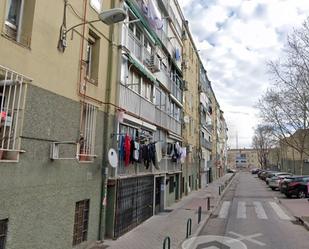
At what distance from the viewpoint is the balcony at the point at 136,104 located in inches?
496

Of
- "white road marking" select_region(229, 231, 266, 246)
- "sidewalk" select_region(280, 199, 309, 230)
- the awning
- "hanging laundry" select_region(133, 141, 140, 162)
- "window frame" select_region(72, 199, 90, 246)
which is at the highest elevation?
the awning

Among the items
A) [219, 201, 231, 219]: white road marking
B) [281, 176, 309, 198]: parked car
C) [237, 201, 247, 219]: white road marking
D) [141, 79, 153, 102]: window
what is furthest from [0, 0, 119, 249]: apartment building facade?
[281, 176, 309, 198]: parked car

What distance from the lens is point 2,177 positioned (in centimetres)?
636

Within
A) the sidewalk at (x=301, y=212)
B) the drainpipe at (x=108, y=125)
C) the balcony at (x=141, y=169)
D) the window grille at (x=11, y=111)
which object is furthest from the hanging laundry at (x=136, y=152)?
the sidewalk at (x=301, y=212)

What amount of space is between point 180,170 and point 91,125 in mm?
Answer: 15785

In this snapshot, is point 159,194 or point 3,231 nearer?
point 3,231

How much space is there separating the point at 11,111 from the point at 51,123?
52.4 inches

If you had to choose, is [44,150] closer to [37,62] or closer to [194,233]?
[37,62]

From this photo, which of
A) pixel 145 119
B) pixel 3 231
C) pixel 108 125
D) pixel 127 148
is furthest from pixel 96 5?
pixel 3 231

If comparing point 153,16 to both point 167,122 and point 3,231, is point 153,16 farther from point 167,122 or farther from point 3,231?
point 3,231

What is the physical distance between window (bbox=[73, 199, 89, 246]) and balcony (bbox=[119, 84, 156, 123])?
4.05 metres

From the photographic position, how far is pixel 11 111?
686cm

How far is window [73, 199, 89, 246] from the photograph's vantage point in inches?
376

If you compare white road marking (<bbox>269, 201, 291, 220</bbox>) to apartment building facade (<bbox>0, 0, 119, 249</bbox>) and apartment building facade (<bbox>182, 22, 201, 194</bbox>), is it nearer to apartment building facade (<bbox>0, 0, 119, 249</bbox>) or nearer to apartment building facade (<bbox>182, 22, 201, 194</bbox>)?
apartment building facade (<bbox>182, 22, 201, 194</bbox>)
